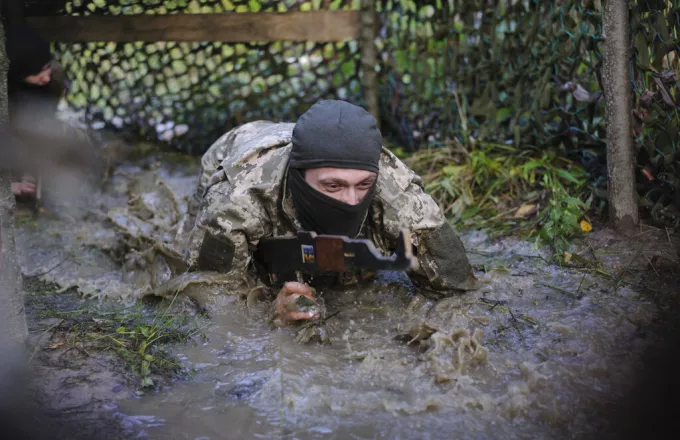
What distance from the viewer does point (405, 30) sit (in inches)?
221

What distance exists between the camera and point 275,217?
11.5 feet

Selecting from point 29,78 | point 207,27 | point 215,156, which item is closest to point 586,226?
point 215,156

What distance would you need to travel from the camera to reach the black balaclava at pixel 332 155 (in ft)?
10.1

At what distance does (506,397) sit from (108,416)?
1495 mm

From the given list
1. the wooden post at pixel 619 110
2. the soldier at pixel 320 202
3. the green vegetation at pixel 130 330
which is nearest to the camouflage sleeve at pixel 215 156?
the soldier at pixel 320 202

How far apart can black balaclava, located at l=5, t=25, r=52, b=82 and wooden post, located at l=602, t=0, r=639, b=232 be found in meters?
4.15

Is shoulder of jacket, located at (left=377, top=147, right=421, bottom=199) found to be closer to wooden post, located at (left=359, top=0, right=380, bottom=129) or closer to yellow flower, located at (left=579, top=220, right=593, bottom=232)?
yellow flower, located at (left=579, top=220, right=593, bottom=232)

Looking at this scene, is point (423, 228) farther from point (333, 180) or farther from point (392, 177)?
point (333, 180)

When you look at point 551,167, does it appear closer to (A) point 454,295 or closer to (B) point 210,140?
(A) point 454,295

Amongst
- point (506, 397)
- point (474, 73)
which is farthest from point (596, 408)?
point (474, 73)

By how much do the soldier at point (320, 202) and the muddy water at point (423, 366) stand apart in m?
0.22

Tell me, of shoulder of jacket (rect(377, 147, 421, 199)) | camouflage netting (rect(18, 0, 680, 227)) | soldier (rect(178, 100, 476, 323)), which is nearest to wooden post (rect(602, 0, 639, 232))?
camouflage netting (rect(18, 0, 680, 227))

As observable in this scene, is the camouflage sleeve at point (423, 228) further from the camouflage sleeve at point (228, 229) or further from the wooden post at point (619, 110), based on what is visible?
the wooden post at point (619, 110)

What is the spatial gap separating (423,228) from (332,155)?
0.68 metres
